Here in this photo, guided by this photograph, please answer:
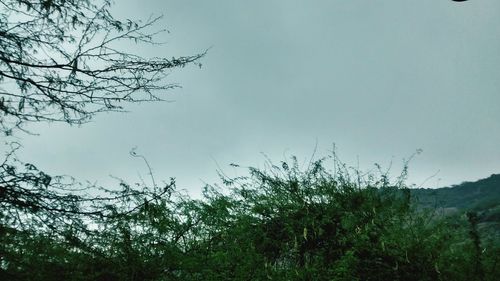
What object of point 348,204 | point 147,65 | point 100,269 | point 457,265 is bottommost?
point 457,265

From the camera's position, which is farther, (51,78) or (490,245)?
(490,245)

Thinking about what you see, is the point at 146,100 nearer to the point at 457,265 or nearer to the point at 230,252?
the point at 230,252

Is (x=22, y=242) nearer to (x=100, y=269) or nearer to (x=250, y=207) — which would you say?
(x=100, y=269)

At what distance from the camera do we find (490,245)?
8922mm

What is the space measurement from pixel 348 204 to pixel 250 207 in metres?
2.58

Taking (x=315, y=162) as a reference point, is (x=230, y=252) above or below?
below

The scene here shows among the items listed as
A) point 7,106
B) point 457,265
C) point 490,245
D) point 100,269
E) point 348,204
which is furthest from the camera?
point 348,204

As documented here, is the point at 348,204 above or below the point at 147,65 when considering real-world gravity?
below

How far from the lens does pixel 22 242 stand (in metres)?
4.46

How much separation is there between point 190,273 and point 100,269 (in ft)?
5.16

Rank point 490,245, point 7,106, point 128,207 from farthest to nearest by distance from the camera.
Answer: point 490,245, point 128,207, point 7,106

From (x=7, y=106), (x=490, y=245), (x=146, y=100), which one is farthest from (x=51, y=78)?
(x=490, y=245)

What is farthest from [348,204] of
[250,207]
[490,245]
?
[490,245]

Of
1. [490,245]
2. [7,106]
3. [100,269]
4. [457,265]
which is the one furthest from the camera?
[490,245]
